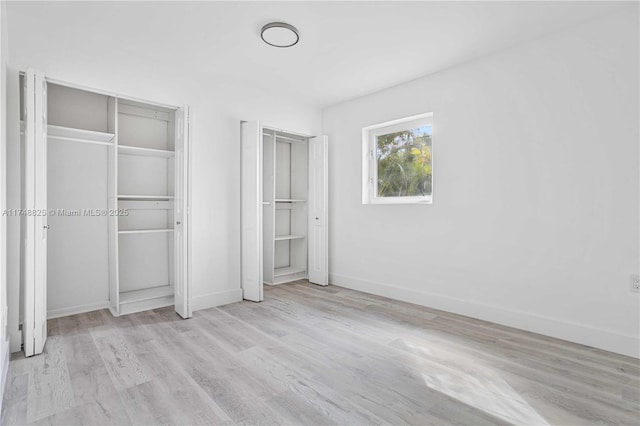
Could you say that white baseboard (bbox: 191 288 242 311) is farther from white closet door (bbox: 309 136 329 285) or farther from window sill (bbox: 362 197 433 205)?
window sill (bbox: 362 197 433 205)

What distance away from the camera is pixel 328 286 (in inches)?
186

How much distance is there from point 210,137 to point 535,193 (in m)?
3.28

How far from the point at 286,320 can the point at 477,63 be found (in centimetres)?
311

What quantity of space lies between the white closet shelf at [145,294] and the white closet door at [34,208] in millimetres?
957

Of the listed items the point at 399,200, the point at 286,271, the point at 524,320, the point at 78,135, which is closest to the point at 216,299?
the point at 286,271

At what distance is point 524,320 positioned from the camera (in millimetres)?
3025

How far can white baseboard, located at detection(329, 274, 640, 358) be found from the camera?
8.41 ft

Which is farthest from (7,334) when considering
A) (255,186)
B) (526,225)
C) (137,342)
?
(526,225)

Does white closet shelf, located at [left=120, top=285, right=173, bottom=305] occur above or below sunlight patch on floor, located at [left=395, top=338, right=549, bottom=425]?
above

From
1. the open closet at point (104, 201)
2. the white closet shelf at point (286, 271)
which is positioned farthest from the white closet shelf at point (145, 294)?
the white closet shelf at point (286, 271)

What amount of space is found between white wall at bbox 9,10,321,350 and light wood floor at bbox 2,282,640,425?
2.21ft

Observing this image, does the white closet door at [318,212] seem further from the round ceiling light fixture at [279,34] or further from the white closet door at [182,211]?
the white closet door at [182,211]

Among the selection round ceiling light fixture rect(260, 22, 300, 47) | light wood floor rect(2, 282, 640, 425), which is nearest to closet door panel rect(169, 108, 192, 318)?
light wood floor rect(2, 282, 640, 425)

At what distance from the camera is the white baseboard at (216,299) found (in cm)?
366
